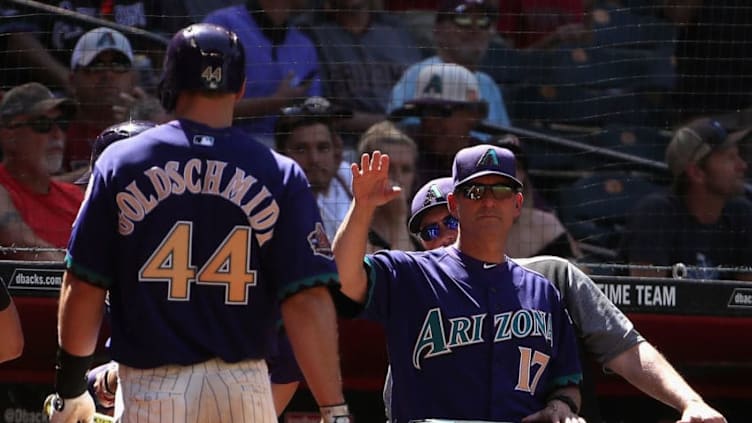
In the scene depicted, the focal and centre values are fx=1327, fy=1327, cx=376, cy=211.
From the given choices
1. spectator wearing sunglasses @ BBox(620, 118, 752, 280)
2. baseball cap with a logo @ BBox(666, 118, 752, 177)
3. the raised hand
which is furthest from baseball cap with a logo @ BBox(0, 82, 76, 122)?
baseball cap with a logo @ BBox(666, 118, 752, 177)

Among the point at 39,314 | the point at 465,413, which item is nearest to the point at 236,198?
the point at 465,413

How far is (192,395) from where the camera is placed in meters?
3.08

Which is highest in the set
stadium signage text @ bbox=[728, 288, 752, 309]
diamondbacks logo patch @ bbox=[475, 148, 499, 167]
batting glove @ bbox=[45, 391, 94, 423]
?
diamondbacks logo patch @ bbox=[475, 148, 499, 167]


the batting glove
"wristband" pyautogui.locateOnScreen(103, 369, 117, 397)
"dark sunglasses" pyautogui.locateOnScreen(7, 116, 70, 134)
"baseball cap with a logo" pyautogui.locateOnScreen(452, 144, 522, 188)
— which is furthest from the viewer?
"dark sunglasses" pyautogui.locateOnScreen(7, 116, 70, 134)

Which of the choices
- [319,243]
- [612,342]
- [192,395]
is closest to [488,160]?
[612,342]

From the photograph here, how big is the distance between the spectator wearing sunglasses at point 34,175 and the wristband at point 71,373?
2.41 metres

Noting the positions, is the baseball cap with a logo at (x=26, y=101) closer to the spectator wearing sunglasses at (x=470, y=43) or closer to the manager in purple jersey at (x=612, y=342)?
the spectator wearing sunglasses at (x=470, y=43)

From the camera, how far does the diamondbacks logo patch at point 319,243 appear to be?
314 cm

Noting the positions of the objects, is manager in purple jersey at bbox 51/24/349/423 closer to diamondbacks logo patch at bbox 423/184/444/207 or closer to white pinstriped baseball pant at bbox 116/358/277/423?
white pinstriped baseball pant at bbox 116/358/277/423

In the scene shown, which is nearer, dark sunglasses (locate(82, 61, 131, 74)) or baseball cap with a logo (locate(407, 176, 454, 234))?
baseball cap with a logo (locate(407, 176, 454, 234))

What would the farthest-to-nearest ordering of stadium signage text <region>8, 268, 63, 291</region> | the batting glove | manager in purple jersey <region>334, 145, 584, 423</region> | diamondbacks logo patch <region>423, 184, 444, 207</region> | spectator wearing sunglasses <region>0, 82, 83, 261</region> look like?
spectator wearing sunglasses <region>0, 82, 83, 261</region>, stadium signage text <region>8, 268, 63, 291</region>, diamondbacks logo patch <region>423, 184, 444, 207</region>, manager in purple jersey <region>334, 145, 584, 423</region>, the batting glove

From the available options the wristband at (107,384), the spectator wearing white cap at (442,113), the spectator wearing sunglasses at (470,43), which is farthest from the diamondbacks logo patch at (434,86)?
the wristband at (107,384)

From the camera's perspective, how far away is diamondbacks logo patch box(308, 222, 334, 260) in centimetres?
314

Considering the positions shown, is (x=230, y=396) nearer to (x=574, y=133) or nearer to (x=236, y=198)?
(x=236, y=198)
